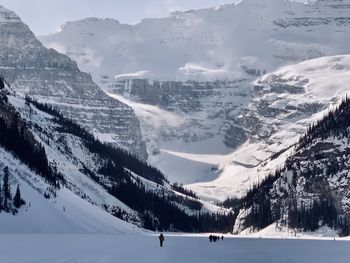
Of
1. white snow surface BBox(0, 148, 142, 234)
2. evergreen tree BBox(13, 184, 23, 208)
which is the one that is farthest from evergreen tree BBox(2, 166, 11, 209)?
white snow surface BBox(0, 148, 142, 234)

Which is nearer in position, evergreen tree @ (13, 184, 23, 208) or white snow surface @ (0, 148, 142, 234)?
white snow surface @ (0, 148, 142, 234)

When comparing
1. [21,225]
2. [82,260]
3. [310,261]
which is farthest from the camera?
[21,225]

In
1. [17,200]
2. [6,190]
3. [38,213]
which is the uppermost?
[6,190]

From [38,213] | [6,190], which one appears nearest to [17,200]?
[6,190]

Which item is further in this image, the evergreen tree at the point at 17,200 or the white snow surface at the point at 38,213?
the evergreen tree at the point at 17,200

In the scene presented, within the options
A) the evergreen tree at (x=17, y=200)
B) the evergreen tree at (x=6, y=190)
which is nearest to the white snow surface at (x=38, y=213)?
the evergreen tree at (x=17, y=200)

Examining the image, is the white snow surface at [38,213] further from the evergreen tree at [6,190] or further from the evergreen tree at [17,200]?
the evergreen tree at [6,190]

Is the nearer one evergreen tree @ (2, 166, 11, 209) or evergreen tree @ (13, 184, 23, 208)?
evergreen tree @ (2, 166, 11, 209)

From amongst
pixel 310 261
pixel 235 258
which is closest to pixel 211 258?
pixel 235 258

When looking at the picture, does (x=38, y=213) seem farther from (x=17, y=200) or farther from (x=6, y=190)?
(x=6, y=190)

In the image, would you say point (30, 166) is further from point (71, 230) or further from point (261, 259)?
point (261, 259)

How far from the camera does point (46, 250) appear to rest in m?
103

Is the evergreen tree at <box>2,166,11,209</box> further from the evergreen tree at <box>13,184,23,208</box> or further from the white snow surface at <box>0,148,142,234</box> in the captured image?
the white snow surface at <box>0,148,142,234</box>

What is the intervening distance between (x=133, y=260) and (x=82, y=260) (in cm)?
744
